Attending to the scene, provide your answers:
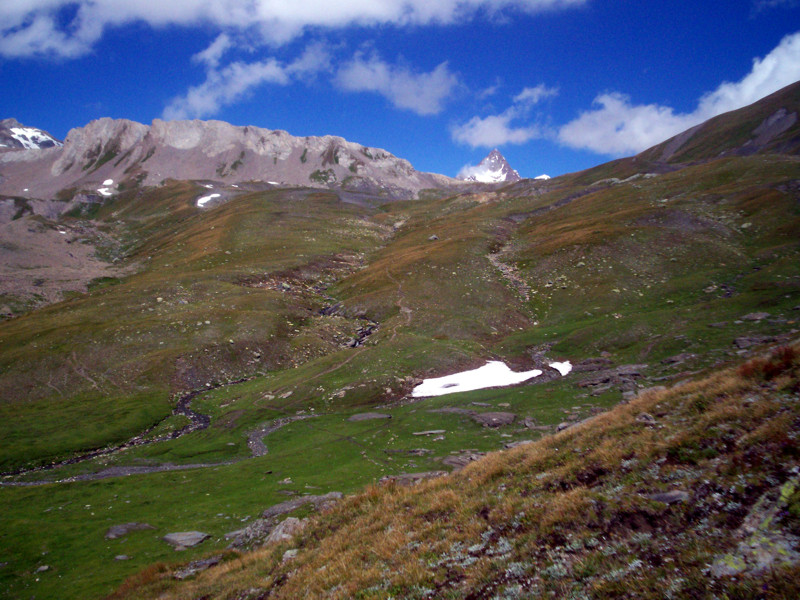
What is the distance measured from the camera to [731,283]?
52.3m

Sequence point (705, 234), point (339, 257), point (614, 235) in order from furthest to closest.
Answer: point (339, 257) → point (614, 235) → point (705, 234)

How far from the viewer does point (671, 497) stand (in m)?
9.28

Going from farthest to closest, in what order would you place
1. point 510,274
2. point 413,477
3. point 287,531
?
1. point 510,274
2. point 413,477
3. point 287,531

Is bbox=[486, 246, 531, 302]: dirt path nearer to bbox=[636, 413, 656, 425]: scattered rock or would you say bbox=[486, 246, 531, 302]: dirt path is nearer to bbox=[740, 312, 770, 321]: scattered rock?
bbox=[740, 312, 770, 321]: scattered rock

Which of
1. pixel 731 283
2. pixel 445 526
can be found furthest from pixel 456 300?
pixel 445 526

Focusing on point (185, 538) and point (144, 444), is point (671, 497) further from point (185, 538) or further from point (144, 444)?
point (144, 444)

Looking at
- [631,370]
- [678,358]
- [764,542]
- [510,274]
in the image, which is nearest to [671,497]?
[764,542]

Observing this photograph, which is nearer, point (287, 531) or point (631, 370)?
point (287, 531)

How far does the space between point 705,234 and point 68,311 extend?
371 feet

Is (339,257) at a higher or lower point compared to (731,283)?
higher

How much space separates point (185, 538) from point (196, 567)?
14.9 feet

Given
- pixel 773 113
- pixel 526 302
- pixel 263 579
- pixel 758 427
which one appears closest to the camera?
pixel 758 427

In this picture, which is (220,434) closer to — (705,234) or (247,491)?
(247,491)

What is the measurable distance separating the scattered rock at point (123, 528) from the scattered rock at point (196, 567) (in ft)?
24.3
